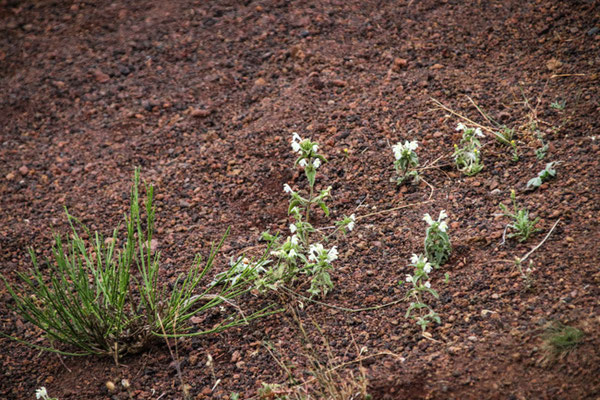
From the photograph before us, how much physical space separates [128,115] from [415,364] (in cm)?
238

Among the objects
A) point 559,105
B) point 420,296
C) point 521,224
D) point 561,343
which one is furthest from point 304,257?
point 559,105

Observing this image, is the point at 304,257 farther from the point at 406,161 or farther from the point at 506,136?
the point at 506,136

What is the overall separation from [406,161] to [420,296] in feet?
2.33

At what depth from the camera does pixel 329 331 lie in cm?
208

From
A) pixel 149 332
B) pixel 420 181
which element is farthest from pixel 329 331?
pixel 420 181

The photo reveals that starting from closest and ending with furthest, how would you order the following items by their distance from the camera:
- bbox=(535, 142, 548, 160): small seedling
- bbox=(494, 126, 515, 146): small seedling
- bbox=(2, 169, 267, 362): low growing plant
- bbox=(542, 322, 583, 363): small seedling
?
bbox=(542, 322, 583, 363): small seedling < bbox=(2, 169, 267, 362): low growing plant < bbox=(535, 142, 548, 160): small seedling < bbox=(494, 126, 515, 146): small seedling

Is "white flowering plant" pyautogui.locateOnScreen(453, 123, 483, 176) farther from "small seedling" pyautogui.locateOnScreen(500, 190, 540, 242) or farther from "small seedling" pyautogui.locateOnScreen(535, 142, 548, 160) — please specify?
"small seedling" pyautogui.locateOnScreen(500, 190, 540, 242)

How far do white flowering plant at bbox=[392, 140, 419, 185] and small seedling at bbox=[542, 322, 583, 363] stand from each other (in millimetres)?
961

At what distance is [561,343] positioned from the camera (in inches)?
67.2

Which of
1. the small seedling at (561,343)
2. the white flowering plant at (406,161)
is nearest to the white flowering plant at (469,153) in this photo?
the white flowering plant at (406,161)

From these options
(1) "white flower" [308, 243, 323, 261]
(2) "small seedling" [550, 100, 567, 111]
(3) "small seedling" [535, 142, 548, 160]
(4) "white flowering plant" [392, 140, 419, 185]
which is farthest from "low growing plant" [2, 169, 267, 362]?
(2) "small seedling" [550, 100, 567, 111]

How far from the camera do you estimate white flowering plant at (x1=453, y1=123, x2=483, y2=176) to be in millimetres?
2479

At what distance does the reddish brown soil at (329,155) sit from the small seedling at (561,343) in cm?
2

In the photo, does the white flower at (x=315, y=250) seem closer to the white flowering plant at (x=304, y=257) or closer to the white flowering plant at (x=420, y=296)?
the white flowering plant at (x=304, y=257)
